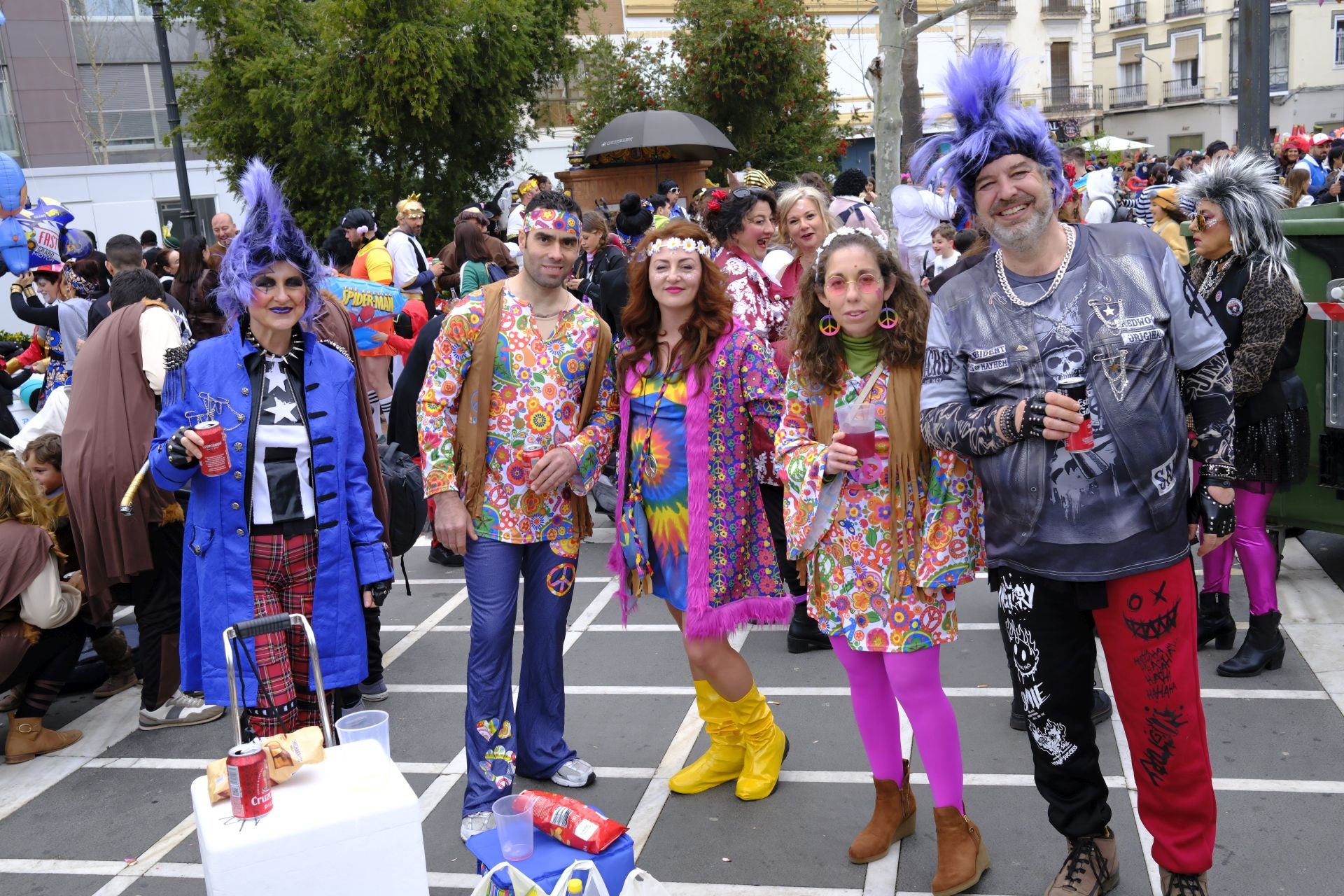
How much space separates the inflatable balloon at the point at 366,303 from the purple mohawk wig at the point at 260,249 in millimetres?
3669

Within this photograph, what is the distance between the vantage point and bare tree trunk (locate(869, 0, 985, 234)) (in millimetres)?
9492

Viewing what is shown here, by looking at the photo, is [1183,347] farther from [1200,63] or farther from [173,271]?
[1200,63]

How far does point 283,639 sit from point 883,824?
201 cm

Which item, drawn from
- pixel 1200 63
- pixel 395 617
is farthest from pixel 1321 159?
pixel 1200 63

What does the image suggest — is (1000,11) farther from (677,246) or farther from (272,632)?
(272,632)

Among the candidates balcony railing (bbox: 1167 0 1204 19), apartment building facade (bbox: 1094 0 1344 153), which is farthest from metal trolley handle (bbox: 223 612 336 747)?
balcony railing (bbox: 1167 0 1204 19)

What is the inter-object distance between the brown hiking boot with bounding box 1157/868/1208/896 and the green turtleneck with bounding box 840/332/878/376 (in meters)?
1.66

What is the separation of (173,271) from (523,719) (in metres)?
7.51

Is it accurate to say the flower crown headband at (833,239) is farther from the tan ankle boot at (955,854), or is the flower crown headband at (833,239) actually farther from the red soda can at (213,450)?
the red soda can at (213,450)

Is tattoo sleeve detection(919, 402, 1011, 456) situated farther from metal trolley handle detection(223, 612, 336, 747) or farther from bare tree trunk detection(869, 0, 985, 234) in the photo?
bare tree trunk detection(869, 0, 985, 234)

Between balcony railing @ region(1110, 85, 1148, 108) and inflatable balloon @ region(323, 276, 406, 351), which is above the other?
balcony railing @ region(1110, 85, 1148, 108)

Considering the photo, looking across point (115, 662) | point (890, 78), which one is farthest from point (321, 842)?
point (890, 78)

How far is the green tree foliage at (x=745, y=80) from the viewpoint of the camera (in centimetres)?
2297

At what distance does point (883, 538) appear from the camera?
3.49m
